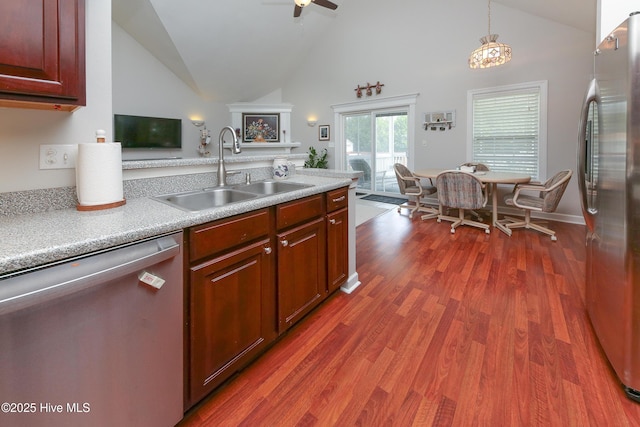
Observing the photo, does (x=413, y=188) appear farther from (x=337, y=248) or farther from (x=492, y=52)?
(x=337, y=248)

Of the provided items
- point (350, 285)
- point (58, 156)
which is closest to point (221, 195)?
point (58, 156)

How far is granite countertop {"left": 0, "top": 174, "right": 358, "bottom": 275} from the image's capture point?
785mm

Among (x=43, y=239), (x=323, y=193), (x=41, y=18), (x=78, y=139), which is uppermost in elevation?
(x=41, y=18)

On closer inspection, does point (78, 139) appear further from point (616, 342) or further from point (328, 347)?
point (616, 342)

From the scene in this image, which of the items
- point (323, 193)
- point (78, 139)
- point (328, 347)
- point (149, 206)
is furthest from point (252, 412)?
point (78, 139)

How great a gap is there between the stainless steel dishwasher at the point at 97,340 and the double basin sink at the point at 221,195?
2.09 feet

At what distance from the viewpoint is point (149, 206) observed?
1.34 meters

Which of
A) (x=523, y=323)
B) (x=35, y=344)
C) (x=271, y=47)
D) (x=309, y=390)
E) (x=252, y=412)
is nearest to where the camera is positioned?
(x=35, y=344)

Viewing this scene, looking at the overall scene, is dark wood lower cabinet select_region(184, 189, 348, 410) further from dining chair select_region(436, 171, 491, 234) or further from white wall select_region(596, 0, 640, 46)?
dining chair select_region(436, 171, 491, 234)

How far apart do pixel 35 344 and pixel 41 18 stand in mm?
992

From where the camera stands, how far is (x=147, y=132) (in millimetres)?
6129

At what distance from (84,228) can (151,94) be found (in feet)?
21.4

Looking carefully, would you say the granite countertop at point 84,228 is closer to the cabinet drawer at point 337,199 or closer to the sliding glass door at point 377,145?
the cabinet drawer at point 337,199

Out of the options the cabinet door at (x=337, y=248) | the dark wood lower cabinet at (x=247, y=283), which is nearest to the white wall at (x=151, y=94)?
the cabinet door at (x=337, y=248)
